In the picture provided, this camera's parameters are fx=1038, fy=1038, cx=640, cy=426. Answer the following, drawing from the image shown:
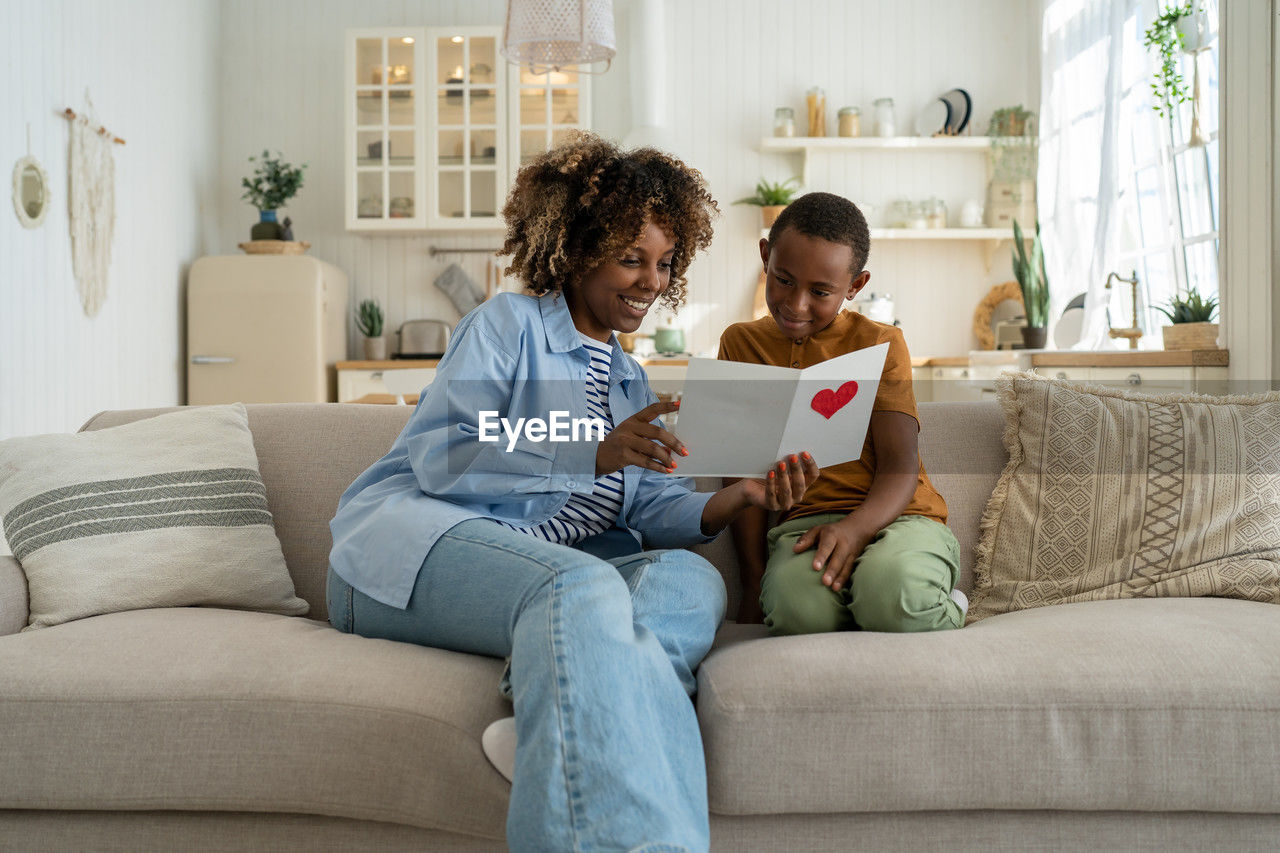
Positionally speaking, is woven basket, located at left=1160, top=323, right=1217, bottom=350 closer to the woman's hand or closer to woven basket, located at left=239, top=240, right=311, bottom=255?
the woman's hand

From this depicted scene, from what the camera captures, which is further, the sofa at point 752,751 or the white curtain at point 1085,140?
the white curtain at point 1085,140

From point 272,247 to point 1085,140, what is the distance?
3.72 m

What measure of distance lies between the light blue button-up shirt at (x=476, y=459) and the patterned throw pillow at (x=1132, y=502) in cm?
58


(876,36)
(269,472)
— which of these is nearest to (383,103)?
(876,36)

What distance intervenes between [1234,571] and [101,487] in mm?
1812

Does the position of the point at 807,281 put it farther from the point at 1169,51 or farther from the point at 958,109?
the point at 958,109

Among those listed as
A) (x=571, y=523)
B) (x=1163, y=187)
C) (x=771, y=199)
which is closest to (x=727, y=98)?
(x=771, y=199)

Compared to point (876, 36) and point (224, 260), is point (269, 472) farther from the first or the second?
point (876, 36)

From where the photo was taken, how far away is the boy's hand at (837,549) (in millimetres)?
1545

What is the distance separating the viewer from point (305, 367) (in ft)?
15.5

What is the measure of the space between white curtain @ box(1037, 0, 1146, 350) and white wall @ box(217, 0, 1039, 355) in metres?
0.45

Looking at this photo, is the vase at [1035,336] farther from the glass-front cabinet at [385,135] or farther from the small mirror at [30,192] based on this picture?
the small mirror at [30,192]

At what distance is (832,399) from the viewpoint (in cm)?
144

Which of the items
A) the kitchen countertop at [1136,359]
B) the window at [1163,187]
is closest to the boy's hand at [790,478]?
the kitchen countertop at [1136,359]
